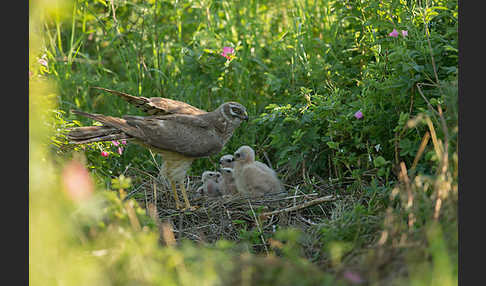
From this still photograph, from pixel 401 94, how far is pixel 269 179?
1.77 m

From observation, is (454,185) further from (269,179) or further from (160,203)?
(160,203)

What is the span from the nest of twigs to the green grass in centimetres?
9

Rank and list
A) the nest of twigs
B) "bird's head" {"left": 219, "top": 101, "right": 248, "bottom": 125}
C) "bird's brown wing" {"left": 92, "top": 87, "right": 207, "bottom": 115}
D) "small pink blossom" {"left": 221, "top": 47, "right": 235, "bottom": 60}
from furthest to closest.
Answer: "small pink blossom" {"left": 221, "top": 47, "right": 235, "bottom": 60}
"bird's head" {"left": 219, "top": 101, "right": 248, "bottom": 125}
"bird's brown wing" {"left": 92, "top": 87, "right": 207, "bottom": 115}
the nest of twigs

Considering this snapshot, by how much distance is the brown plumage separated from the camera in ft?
18.7

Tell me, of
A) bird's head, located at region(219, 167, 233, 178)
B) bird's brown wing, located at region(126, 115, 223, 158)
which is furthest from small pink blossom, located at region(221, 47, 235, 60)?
bird's head, located at region(219, 167, 233, 178)

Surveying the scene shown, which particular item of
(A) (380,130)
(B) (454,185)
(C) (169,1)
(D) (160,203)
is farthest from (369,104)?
(C) (169,1)

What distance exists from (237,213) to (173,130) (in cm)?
104

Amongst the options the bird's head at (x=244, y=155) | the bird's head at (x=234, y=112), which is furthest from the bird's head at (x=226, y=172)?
the bird's head at (x=234, y=112)

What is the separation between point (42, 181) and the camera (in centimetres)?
287

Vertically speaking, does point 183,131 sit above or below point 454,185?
below

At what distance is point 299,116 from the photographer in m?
5.77

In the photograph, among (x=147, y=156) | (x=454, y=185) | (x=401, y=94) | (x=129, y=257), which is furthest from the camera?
(x=147, y=156)

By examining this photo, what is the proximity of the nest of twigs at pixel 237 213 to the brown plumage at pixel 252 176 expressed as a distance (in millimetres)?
176

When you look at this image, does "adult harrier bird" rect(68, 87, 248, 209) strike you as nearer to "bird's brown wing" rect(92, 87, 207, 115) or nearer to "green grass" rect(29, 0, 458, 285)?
"bird's brown wing" rect(92, 87, 207, 115)
